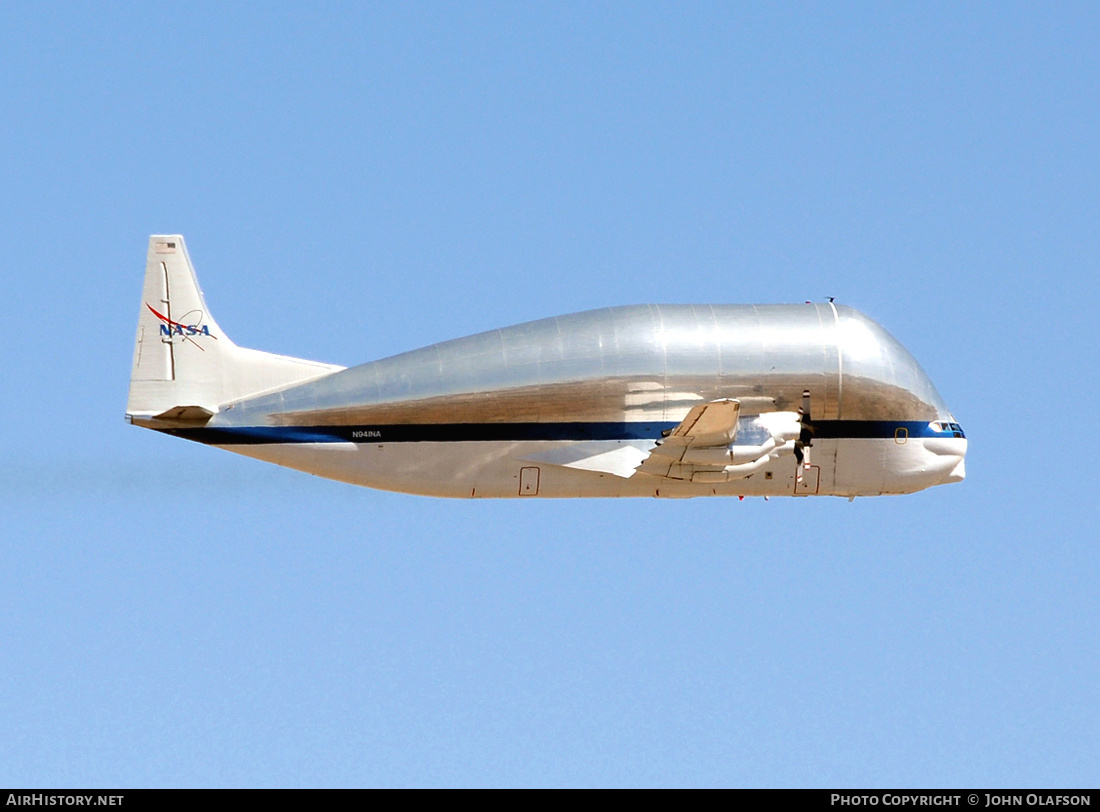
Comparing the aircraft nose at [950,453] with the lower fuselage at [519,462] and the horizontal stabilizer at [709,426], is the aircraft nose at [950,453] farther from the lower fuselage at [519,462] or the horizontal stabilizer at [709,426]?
the horizontal stabilizer at [709,426]

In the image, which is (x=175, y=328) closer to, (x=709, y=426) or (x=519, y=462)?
(x=519, y=462)

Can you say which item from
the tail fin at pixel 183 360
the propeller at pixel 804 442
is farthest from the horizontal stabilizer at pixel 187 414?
the propeller at pixel 804 442

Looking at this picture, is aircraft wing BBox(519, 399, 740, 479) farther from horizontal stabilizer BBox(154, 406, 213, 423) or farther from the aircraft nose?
horizontal stabilizer BBox(154, 406, 213, 423)

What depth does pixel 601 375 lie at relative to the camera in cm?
5500

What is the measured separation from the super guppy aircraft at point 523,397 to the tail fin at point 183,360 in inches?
1.6

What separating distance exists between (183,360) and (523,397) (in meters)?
9.78

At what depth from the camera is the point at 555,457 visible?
5500cm

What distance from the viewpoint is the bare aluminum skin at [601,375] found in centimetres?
5459

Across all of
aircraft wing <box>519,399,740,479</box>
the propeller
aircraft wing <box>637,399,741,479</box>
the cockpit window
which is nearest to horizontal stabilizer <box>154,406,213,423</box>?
aircraft wing <box>519,399,740,479</box>

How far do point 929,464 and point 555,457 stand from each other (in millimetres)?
11759
